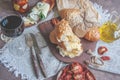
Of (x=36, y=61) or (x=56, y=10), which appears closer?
(x=36, y=61)

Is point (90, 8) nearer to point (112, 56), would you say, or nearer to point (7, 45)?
point (112, 56)

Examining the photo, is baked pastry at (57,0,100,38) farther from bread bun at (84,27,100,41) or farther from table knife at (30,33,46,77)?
table knife at (30,33,46,77)

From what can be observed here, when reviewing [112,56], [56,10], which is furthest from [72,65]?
[56,10]

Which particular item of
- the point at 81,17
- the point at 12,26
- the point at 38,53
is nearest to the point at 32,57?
the point at 38,53

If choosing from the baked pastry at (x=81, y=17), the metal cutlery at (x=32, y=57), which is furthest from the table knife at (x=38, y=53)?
the baked pastry at (x=81, y=17)

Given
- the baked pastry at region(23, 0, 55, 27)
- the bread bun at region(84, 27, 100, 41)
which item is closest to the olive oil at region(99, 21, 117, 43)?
the bread bun at region(84, 27, 100, 41)

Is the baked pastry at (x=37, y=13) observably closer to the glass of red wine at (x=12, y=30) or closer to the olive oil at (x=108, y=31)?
the glass of red wine at (x=12, y=30)
